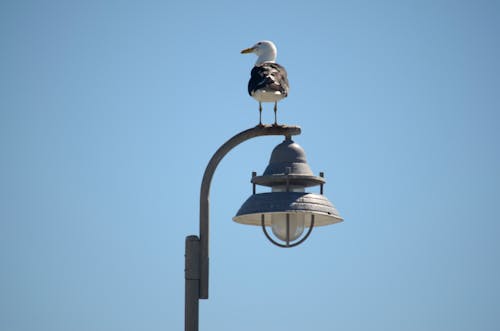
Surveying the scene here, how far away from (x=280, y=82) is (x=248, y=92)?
46 centimetres

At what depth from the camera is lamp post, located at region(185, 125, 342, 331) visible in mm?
7188

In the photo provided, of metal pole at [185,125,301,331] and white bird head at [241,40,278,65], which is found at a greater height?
white bird head at [241,40,278,65]

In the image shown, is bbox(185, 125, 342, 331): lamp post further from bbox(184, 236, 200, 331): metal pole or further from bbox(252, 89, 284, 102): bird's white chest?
bbox(252, 89, 284, 102): bird's white chest

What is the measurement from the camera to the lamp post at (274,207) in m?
7.19

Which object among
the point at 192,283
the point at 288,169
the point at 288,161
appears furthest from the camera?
the point at 288,161

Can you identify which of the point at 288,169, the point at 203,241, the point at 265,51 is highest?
the point at 265,51

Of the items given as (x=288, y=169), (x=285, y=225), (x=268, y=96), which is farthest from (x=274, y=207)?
(x=268, y=96)

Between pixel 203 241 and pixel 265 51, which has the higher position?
pixel 265 51

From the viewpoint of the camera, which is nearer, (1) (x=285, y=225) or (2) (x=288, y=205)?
(2) (x=288, y=205)

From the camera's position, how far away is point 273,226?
741 centimetres

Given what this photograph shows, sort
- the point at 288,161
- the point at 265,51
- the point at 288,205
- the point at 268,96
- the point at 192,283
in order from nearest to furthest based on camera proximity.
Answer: the point at 288,205 < the point at 192,283 < the point at 288,161 < the point at 268,96 < the point at 265,51

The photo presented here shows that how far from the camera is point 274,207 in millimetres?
7164

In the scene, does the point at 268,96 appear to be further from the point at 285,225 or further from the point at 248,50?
the point at 248,50

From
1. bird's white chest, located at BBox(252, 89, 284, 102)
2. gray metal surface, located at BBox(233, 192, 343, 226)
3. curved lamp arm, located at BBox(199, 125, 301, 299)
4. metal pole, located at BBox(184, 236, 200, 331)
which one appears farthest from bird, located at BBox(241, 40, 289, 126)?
metal pole, located at BBox(184, 236, 200, 331)
